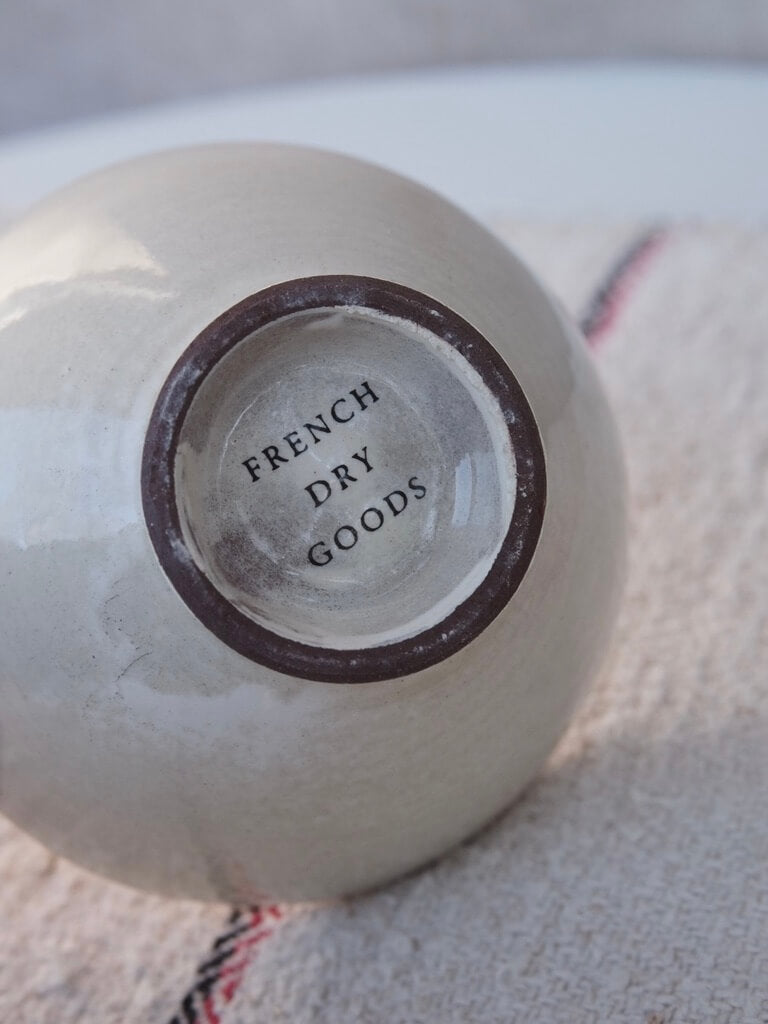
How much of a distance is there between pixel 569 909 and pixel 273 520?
228 millimetres

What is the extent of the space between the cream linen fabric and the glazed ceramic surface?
74 mm

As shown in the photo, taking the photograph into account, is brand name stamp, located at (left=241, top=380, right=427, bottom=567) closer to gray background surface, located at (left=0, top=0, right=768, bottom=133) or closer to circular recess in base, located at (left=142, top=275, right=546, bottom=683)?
circular recess in base, located at (left=142, top=275, right=546, bottom=683)

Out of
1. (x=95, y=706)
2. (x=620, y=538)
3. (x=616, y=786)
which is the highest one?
(x=95, y=706)

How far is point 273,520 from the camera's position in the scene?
439 mm

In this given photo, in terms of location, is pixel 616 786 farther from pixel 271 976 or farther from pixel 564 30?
pixel 564 30

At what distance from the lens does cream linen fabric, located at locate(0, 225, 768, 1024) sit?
0.50 meters

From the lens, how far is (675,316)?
2.80 feet

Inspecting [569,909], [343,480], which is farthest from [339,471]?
[569,909]

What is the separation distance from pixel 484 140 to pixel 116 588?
70 centimetres

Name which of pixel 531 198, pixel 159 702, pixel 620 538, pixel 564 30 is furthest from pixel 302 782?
pixel 564 30

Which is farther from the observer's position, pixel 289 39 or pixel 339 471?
pixel 289 39

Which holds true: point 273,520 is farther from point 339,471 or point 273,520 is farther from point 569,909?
point 569,909

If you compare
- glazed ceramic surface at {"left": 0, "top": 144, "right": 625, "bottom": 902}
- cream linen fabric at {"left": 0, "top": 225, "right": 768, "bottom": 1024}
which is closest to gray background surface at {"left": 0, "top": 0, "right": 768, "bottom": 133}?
cream linen fabric at {"left": 0, "top": 225, "right": 768, "bottom": 1024}

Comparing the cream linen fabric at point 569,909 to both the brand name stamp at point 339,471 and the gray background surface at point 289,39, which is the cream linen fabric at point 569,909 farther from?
the gray background surface at point 289,39
